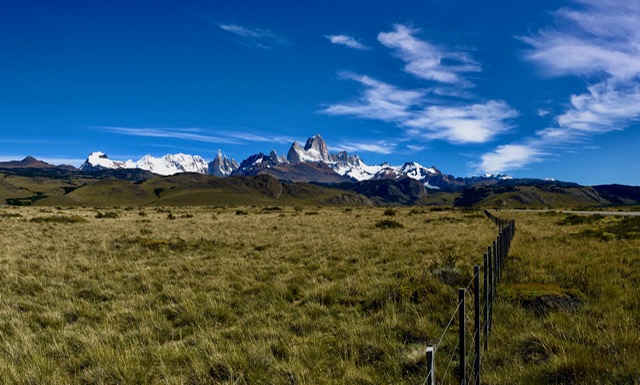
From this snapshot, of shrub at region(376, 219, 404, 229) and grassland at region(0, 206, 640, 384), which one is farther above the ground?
shrub at region(376, 219, 404, 229)

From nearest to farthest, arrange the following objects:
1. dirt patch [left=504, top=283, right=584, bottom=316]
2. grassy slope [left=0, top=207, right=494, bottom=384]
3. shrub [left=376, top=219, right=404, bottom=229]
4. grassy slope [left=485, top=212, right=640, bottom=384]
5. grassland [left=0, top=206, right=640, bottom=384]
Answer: grassy slope [left=485, top=212, right=640, bottom=384], grassland [left=0, top=206, right=640, bottom=384], grassy slope [left=0, top=207, right=494, bottom=384], dirt patch [left=504, top=283, right=584, bottom=316], shrub [left=376, top=219, right=404, bottom=229]

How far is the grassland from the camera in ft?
20.6

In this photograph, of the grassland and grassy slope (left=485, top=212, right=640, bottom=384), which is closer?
grassy slope (left=485, top=212, right=640, bottom=384)

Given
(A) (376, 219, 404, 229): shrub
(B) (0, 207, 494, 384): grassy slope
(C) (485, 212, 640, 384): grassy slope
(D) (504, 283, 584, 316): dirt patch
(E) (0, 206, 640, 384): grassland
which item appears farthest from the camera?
(A) (376, 219, 404, 229): shrub

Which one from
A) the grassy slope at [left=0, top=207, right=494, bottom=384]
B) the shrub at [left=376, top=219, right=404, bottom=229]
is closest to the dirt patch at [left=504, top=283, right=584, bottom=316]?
the grassy slope at [left=0, top=207, right=494, bottom=384]

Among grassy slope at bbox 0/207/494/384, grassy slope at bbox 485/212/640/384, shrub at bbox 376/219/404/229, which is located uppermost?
shrub at bbox 376/219/404/229

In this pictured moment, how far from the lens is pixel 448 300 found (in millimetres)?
9750

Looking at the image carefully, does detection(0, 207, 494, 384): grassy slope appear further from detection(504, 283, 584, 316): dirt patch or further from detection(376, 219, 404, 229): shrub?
detection(376, 219, 404, 229): shrub

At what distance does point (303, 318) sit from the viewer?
29.1 feet

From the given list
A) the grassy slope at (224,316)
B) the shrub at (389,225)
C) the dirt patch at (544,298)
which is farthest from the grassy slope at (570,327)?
the shrub at (389,225)

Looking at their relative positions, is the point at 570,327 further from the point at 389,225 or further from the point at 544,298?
the point at 389,225

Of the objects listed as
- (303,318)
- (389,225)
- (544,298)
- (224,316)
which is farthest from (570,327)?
(389,225)

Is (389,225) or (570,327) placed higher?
(389,225)

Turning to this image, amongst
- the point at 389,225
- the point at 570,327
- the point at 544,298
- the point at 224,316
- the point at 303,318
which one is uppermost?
the point at 389,225
